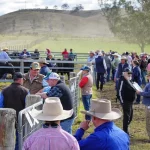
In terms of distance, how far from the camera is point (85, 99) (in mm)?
11578

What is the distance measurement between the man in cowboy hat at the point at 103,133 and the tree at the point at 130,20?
51123mm

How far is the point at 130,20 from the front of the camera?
201 ft

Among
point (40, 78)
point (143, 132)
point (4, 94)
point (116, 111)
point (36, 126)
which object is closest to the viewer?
point (116, 111)

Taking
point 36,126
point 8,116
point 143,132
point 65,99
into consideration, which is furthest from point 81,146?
point 143,132

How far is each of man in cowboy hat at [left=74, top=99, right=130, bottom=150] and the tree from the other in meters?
51.1

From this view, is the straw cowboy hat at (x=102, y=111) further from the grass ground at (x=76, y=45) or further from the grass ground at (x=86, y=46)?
the grass ground at (x=86, y=46)

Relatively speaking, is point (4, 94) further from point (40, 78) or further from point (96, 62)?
point (96, 62)

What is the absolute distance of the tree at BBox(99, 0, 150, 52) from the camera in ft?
185

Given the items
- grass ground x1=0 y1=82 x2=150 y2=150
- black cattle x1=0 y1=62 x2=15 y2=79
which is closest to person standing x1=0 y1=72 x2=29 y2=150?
grass ground x1=0 y1=82 x2=150 y2=150

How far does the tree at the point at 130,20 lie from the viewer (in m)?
56.5

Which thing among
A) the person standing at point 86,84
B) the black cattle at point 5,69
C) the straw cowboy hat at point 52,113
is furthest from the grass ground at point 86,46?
the straw cowboy hat at point 52,113

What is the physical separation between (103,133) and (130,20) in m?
57.9

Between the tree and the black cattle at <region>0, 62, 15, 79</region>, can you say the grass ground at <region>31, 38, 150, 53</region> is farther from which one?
the black cattle at <region>0, 62, 15, 79</region>

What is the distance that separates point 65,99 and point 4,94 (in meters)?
1.05
